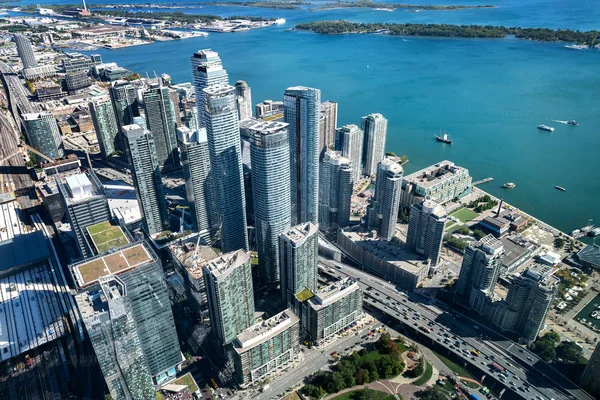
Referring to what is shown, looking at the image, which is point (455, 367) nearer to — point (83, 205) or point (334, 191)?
point (334, 191)

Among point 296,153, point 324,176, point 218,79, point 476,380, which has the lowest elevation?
point 476,380

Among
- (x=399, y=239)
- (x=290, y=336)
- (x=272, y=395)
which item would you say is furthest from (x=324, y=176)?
(x=272, y=395)

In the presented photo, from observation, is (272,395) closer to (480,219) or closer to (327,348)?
(327,348)

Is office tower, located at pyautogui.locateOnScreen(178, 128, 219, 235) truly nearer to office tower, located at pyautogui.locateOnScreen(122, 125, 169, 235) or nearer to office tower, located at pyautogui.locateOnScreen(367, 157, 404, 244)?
office tower, located at pyautogui.locateOnScreen(122, 125, 169, 235)

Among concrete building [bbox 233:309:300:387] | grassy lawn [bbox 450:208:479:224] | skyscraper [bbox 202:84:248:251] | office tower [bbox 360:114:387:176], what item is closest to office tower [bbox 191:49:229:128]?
skyscraper [bbox 202:84:248:251]

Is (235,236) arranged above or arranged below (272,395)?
above

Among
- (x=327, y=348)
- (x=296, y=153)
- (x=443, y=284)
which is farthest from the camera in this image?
(x=296, y=153)

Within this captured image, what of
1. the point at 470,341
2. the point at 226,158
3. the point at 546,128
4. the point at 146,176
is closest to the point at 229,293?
the point at 226,158
